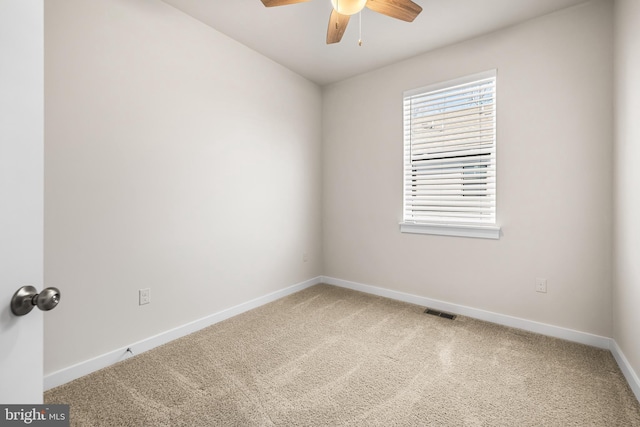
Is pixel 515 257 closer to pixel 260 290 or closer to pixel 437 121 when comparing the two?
pixel 437 121

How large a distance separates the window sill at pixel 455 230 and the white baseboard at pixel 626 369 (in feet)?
3.43

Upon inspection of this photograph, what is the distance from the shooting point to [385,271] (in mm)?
3299

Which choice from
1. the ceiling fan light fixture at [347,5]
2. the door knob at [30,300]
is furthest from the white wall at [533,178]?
the door knob at [30,300]

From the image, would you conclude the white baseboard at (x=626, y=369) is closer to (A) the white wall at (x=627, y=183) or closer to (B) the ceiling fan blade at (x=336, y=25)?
(A) the white wall at (x=627, y=183)

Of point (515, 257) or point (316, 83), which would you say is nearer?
point (515, 257)

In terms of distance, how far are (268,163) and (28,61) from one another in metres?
2.40

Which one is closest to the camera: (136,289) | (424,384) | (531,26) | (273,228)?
(424,384)

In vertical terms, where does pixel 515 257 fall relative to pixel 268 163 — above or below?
below

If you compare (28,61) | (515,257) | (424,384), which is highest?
(28,61)

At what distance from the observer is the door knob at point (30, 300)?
656 millimetres

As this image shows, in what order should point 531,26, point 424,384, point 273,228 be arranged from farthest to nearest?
point 273,228
point 531,26
point 424,384

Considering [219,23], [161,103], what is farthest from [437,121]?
[161,103]

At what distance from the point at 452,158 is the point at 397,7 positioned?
1.49m

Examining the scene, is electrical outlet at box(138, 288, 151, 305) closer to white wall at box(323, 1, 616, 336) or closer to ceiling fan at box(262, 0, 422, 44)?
ceiling fan at box(262, 0, 422, 44)
